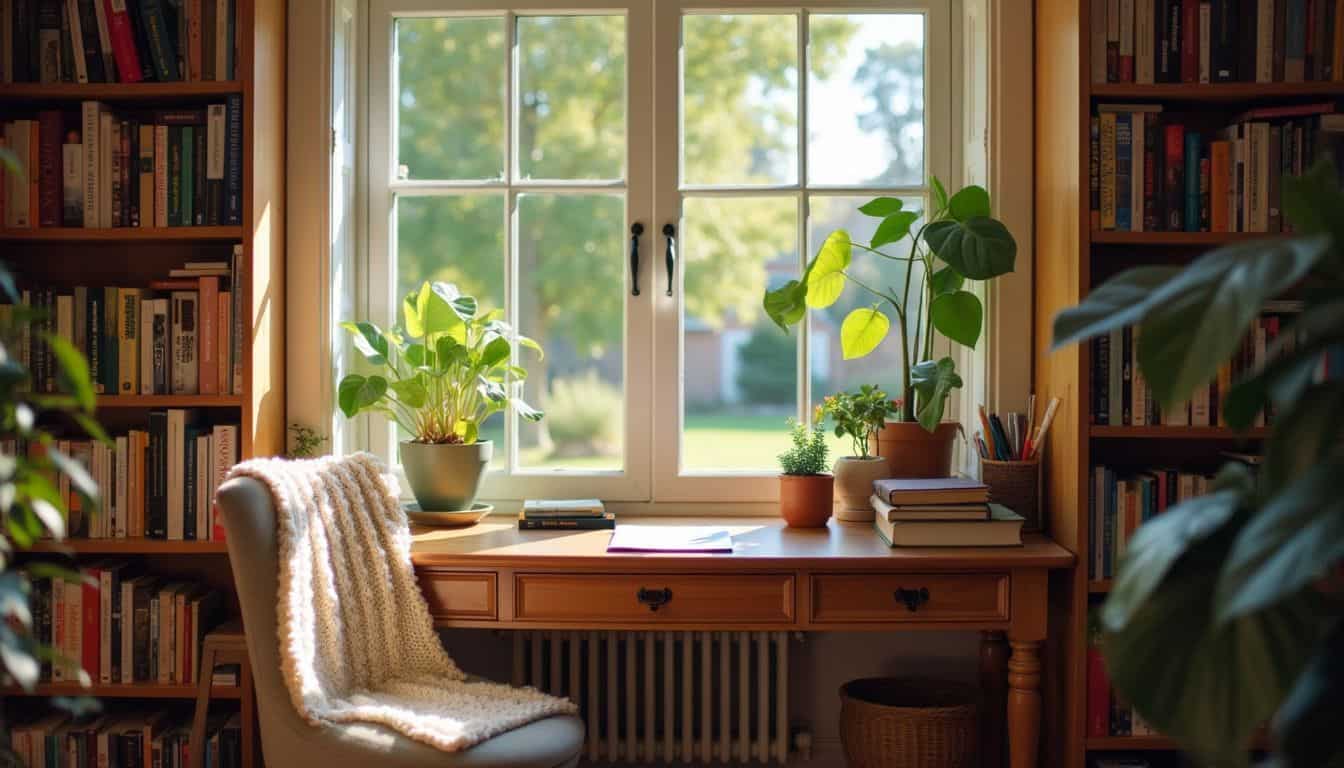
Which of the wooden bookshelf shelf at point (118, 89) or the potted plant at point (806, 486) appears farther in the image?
the potted plant at point (806, 486)

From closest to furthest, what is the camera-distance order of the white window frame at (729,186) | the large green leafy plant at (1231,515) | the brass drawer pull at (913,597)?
1. the large green leafy plant at (1231,515)
2. the brass drawer pull at (913,597)
3. the white window frame at (729,186)

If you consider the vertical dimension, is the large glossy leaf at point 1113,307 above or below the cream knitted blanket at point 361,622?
above

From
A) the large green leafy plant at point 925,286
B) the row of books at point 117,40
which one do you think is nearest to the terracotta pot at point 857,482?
the large green leafy plant at point 925,286

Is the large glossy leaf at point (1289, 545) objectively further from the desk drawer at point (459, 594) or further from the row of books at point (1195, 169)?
the desk drawer at point (459, 594)

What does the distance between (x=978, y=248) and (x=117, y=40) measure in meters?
2.02

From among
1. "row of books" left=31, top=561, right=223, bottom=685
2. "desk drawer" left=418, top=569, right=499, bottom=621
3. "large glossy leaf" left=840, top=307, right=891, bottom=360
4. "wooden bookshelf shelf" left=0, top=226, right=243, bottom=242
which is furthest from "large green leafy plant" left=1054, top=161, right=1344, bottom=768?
"row of books" left=31, top=561, right=223, bottom=685

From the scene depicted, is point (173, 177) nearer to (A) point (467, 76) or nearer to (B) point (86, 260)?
(B) point (86, 260)

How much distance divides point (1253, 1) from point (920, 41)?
830 millimetres

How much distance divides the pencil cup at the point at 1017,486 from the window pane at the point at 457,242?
1277mm

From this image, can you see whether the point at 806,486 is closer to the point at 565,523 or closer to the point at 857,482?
the point at 857,482

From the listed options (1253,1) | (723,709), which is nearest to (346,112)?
(723,709)

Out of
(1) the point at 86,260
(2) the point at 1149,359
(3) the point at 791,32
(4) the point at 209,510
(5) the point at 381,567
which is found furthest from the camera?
(3) the point at 791,32

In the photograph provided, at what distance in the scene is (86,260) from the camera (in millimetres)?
2855

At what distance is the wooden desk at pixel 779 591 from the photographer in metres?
2.41
